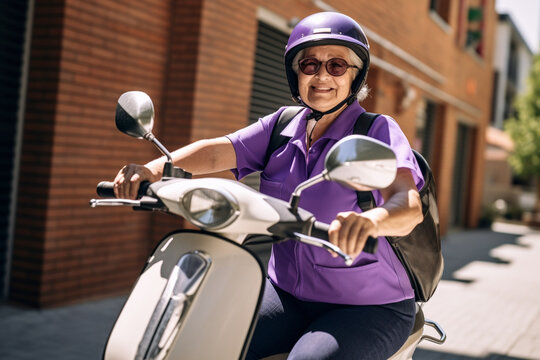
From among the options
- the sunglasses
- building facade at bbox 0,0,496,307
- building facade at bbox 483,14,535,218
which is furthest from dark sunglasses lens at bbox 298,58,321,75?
building facade at bbox 483,14,535,218

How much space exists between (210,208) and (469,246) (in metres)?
12.3

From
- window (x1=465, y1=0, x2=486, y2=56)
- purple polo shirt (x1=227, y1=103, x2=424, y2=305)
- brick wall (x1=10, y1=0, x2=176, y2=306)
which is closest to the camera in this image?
purple polo shirt (x1=227, y1=103, x2=424, y2=305)

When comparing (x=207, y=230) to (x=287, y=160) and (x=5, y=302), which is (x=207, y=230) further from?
(x=5, y=302)

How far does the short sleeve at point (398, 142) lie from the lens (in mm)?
1941

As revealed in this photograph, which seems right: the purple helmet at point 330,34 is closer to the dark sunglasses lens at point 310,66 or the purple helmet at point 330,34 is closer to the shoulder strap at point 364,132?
the dark sunglasses lens at point 310,66

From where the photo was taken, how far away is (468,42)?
15.6m

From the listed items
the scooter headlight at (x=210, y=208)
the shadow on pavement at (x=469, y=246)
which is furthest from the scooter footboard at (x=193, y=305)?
the shadow on pavement at (x=469, y=246)

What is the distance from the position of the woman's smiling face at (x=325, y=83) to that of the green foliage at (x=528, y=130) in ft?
81.8

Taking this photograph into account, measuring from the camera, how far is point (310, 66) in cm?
218

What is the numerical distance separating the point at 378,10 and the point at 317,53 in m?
8.29

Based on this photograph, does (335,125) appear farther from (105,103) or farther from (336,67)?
(105,103)

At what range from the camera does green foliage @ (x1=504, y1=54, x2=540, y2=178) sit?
25078mm

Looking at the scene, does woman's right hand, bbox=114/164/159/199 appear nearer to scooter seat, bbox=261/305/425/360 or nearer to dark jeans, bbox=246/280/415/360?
dark jeans, bbox=246/280/415/360

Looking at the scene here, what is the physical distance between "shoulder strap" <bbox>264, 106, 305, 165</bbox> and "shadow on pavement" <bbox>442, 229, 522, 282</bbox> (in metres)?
6.83
